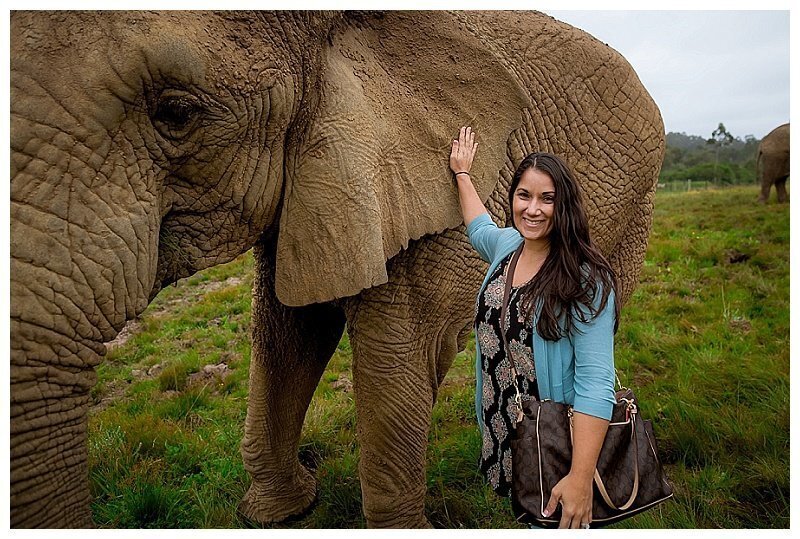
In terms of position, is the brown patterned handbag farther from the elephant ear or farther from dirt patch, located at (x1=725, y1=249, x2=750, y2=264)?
dirt patch, located at (x1=725, y1=249, x2=750, y2=264)

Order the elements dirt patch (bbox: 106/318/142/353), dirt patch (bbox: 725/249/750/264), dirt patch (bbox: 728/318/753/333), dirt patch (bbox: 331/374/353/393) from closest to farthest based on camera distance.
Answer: dirt patch (bbox: 331/374/353/393) → dirt patch (bbox: 106/318/142/353) → dirt patch (bbox: 728/318/753/333) → dirt patch (bbox: 725/249/750/264)

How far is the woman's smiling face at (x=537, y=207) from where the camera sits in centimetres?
195

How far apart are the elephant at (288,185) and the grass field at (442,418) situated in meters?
0.50

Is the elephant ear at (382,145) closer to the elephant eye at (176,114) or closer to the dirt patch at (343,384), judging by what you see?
the elephant eye at (176,114)

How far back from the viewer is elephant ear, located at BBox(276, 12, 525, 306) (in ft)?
7.11

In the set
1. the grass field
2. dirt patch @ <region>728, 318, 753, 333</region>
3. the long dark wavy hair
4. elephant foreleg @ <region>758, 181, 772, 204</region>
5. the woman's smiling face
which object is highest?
elephant foreleg @ <region>758, 181, 772, 204</region>

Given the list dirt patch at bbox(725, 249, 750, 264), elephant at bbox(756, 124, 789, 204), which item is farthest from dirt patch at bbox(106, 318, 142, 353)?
elephant at bbox(756, 124, 789, 204)

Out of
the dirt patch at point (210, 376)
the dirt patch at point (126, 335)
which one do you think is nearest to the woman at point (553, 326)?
the dirt patch at point (210, 376)

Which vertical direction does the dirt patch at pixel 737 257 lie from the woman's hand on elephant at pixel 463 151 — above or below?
below

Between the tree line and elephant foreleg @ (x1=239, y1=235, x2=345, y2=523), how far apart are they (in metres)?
21.7

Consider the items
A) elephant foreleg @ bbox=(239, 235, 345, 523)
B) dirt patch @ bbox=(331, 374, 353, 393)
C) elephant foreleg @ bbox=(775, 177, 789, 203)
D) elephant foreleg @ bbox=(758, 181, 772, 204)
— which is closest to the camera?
elephant foreleg @ bbox=(239, 235, 345, 523)

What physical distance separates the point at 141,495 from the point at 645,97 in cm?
319

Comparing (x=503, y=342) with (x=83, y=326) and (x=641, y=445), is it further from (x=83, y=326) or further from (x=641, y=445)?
(x=83, y=326)

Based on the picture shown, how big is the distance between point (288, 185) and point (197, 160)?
0.33 metres
